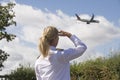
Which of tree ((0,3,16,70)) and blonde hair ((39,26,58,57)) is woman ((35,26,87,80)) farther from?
tree ((0,3,16,70))

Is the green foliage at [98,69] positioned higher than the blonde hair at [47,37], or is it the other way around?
the blonde hair at [47,37]

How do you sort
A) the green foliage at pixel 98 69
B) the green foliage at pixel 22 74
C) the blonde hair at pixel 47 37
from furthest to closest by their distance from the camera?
the green foliage at pixel 22 74, the green foliage at pixel 98 69, the blonde hair at pixel 47 37

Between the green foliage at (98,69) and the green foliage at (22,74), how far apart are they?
301 centimetres

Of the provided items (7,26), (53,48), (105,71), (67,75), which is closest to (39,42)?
(53,48)

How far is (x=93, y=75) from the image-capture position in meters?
16.3

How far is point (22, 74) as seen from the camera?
2045cm

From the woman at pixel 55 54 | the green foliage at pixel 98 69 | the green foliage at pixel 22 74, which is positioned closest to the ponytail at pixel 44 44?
the woman at pixel 55 54

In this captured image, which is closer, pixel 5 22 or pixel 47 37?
pixel 47 37

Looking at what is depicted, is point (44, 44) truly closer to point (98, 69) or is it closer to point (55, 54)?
point (55, 54)

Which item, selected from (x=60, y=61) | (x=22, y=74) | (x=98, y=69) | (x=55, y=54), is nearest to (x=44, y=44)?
(x=55, y=54)

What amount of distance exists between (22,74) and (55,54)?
14.8 meters

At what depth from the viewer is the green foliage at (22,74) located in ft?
65.5

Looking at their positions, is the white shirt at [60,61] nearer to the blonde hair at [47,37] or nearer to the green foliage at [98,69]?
the blonde hair at [47,37]

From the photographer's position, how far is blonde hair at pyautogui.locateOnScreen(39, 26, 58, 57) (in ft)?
19.0
